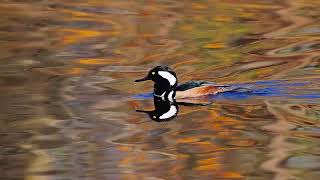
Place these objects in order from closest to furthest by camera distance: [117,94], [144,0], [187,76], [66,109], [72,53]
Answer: [66,109], [117,94], [187,76], [72,53], [144,0]

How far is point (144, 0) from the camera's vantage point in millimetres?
20172

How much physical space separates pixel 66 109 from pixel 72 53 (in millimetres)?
3837

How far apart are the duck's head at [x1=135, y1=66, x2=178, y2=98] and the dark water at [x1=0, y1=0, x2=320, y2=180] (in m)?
0.24

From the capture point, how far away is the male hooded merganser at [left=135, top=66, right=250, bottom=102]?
12.4m

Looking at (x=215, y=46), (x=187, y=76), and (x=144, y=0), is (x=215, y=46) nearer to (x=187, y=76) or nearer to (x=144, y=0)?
(x=187, y=76)

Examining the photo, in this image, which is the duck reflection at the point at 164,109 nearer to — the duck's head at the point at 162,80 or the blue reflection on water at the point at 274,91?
the duck's head at the point at 162,80

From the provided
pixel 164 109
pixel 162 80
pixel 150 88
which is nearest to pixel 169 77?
pixel 162 80

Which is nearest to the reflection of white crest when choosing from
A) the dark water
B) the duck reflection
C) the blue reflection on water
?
the duck reflection

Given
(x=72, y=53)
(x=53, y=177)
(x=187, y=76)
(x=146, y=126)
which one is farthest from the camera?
(x=72, y=53)

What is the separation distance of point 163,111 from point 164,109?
0.15m

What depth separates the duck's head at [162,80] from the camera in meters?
12.6

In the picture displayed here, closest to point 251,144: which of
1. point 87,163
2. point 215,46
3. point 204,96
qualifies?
point 87,163

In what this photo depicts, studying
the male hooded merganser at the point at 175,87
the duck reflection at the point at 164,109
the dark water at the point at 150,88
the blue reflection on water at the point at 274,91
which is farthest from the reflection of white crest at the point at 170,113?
the blue reflection on water at the point at 274,91

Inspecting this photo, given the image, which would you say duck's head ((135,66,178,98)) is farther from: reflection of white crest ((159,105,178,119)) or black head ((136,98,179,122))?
reflection of white crest ((159,105,178,119))
